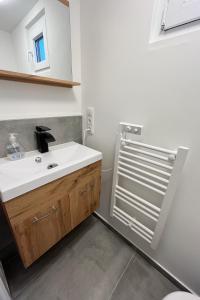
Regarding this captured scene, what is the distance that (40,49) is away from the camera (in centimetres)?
93

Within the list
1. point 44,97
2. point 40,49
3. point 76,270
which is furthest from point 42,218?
point 40,49

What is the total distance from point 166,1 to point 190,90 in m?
0.47

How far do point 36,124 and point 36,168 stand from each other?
1.07ft

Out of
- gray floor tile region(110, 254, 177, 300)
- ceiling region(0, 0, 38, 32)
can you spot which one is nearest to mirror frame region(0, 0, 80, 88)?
ceiling region(0, 0, 38, 32)

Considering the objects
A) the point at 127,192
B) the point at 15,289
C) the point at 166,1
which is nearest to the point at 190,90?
the point at 166,1

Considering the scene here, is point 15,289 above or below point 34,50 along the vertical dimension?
below

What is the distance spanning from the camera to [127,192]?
3.44 feet

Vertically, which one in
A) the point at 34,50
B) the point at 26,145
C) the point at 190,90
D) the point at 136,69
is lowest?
the point at 26,145

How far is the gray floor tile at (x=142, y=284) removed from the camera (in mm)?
935

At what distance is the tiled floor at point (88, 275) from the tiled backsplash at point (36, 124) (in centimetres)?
93

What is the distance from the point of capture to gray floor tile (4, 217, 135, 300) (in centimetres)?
93

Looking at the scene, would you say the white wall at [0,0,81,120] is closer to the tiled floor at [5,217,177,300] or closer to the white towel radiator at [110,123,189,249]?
the white towel radiator at [110,123,189,249]

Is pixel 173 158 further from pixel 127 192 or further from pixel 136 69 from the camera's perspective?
pixel 136 69

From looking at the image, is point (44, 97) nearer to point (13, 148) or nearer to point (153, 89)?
point (13, 148)
